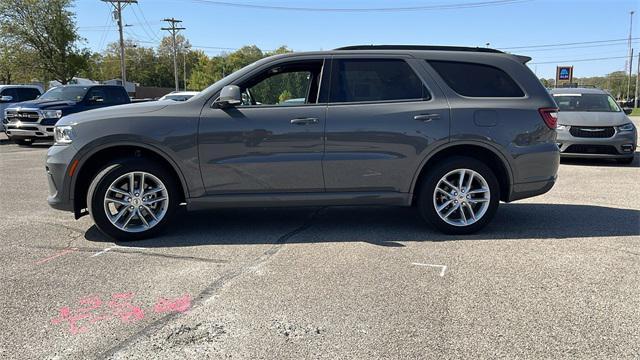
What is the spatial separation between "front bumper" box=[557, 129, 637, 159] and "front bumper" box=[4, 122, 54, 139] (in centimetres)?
1356

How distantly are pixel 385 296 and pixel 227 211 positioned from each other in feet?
10.3

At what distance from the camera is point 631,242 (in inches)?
195

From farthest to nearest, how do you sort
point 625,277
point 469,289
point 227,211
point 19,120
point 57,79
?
point 57,79, point 19,120, point 227,211, point 625,277, point 469,289

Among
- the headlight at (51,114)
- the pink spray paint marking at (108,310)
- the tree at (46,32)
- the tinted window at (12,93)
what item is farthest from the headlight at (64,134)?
the tree at (46,32)

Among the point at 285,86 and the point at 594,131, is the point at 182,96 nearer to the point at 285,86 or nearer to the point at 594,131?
the point at 285,86

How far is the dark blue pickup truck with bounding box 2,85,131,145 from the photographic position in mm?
14391

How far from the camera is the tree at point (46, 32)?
38.3m

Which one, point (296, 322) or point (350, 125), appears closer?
point (296, 322)

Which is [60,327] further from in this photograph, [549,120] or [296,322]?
[549,120]

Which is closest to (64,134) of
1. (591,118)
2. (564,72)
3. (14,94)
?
(591,118)

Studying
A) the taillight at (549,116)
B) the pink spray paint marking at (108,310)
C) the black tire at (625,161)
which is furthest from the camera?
Answer: the black tire at (625,161)

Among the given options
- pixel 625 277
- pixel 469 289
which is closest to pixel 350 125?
pixel 469 289

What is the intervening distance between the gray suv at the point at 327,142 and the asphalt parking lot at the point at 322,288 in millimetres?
430

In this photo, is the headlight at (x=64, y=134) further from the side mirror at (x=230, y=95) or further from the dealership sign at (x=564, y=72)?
the dealership sign at (x=564, y=72)
